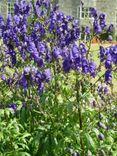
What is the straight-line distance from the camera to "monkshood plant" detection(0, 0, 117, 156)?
571 cm

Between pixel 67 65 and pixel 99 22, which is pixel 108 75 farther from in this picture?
pixel 99 22

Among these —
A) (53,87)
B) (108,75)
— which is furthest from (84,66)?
(53,87)

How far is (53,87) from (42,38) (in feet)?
2.55

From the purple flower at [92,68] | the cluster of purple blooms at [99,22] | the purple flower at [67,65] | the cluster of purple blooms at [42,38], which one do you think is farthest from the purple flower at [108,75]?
the cluster of purple blooms at [99,22]

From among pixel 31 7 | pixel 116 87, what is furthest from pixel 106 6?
pixel 31 7

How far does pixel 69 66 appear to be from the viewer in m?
5.56

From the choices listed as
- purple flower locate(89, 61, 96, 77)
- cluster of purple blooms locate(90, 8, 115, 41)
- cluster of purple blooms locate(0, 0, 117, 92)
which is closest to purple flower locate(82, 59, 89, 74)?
cluster of purple blooms locate(0, 0, 117, 92)

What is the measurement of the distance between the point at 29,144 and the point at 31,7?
2272 millimetres

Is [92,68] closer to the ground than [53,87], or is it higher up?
higher up

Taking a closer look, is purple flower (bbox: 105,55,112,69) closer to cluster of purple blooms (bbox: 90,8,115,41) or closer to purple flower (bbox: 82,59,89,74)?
purple flower (bbox: 82,59,89,74)

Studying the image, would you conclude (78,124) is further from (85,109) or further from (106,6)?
(106,6)

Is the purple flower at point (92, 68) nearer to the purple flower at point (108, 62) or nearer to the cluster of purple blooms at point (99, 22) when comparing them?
the purple flower at point (108, 62)

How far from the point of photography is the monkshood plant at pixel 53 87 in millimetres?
5715

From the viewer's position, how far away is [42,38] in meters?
6.97
